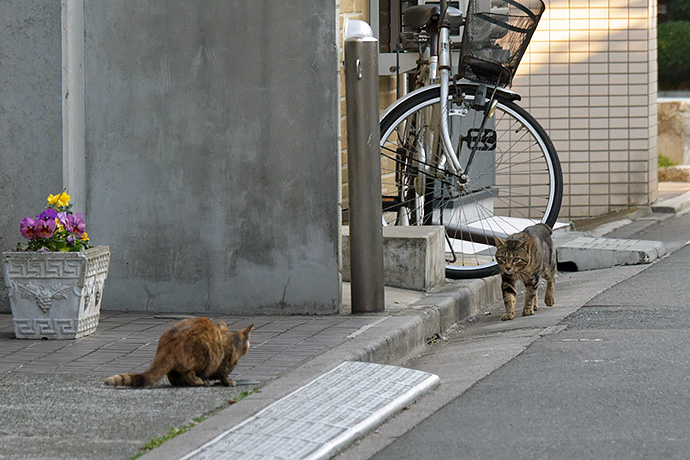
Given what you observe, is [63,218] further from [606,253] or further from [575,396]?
[606,253]

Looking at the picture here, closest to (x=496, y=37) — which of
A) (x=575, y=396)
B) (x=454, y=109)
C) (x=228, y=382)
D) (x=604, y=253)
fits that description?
(x=454, y=109)

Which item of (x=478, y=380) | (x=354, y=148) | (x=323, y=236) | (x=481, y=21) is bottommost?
(x=478, y=380)

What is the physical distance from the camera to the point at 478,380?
530cm

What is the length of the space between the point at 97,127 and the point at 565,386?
3.23 metres

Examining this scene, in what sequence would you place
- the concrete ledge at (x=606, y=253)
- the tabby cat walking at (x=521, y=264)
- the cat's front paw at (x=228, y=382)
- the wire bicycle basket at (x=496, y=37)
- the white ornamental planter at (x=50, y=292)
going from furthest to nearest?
Answer: 1. the concrete ledge at (x=606, y=253)
2. the wire bicycle basket at (x=496, y=37)
3. the tabby cat walking at (x=521, y=264)
4. the white ornamental planter at (x=50, y=292)
5. the cat's front paw at (x=228, y=382)

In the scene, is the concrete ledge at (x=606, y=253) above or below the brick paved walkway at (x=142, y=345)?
above

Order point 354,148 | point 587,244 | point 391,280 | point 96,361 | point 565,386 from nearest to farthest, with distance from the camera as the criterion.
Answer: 1. point 565,386
2. point 96,361
3. point 354,148
4. point 391,280
5. point 587,244

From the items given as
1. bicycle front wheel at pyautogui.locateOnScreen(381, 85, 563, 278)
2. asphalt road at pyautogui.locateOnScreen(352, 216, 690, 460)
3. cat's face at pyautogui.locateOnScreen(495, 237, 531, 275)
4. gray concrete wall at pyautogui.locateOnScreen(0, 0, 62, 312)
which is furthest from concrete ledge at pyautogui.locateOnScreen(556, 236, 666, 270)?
gray concrete wall at pyautogui.locateOnScreen(0, 0, 62, 312)

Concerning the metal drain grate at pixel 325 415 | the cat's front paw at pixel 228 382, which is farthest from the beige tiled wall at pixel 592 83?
the cat's front paw at pixel 228 382

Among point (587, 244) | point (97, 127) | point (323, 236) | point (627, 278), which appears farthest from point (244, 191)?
point (587, 244)

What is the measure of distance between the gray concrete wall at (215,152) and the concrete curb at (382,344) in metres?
0.55

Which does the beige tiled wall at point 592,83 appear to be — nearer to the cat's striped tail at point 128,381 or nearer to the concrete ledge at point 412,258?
the concrete ledge at point 412,258

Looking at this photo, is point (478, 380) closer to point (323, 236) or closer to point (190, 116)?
point (323, 236)

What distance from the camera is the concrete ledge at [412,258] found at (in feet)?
24.0
